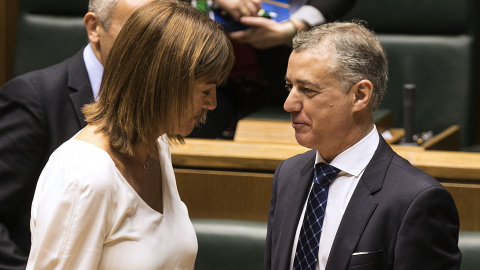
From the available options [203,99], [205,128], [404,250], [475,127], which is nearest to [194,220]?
[205,128]

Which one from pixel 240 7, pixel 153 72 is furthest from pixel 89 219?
pixel 240 7

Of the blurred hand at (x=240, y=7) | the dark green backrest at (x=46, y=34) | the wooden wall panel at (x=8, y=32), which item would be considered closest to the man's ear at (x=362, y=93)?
the blurred hand at (x=240, y=7)

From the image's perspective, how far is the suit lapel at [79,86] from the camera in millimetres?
1074

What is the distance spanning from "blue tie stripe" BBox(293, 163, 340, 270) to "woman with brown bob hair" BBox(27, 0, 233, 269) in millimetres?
143

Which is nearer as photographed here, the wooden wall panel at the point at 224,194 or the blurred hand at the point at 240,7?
the wooden wall panel at the point at 224,194

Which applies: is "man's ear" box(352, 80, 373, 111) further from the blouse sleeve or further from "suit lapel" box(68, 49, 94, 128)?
"suit lapel" box(68, 49, 94, 128)

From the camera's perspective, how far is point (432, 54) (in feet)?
6.12

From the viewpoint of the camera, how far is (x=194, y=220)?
1287 millimetres

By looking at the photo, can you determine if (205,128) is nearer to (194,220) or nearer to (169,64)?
(194,220)

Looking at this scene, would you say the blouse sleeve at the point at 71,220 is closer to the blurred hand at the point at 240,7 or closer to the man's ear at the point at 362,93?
the man's ear at the point at 362,93

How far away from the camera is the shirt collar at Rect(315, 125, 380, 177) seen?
0.87 meters

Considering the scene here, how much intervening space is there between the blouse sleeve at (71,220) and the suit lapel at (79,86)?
30cm

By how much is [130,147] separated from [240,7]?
2.24 ft

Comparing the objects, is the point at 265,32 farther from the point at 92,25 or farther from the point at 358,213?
the point at 358,213
